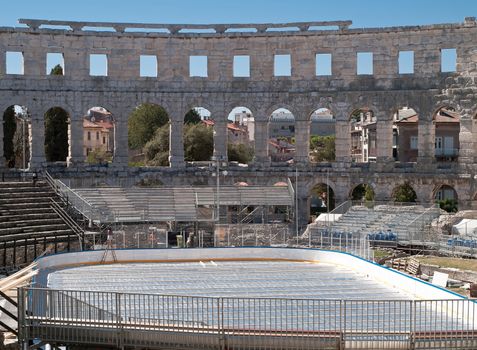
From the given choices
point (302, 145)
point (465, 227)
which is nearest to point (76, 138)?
point (302, 145)

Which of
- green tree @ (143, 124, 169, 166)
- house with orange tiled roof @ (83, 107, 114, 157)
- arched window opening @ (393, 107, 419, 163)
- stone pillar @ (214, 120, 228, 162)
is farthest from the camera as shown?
house with orange tiled roof @ (83, 107, 114, 157)

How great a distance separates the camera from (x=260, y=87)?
35656 millimetres

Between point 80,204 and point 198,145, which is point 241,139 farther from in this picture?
point 80,204

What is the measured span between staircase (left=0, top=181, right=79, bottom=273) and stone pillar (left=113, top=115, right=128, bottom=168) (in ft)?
16.0

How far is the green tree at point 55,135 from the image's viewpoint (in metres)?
46.5

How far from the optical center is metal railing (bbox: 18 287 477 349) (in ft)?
40.1

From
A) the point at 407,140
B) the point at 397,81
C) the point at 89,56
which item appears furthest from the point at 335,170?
the point at 407,140

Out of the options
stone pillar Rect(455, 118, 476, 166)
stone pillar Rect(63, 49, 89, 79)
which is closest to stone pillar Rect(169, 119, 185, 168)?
stone pillar Rect(63, 49, 89, 79)

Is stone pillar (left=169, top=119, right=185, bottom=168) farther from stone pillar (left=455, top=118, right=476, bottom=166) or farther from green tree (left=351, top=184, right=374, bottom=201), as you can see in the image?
green tree (left=351, top=184, right=374, bottom=201)

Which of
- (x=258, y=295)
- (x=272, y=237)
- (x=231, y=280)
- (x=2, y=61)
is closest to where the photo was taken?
(x=258, y=295)

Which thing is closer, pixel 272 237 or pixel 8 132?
pixel 272 237

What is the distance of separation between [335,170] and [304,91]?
3.84 meters

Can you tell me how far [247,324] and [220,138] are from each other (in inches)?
924

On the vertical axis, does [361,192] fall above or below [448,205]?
above
